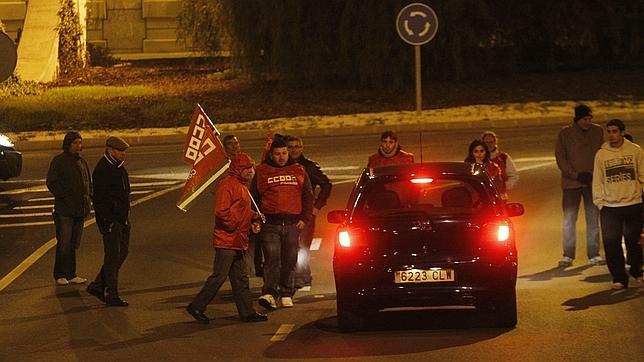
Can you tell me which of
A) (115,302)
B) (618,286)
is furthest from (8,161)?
(618,286)

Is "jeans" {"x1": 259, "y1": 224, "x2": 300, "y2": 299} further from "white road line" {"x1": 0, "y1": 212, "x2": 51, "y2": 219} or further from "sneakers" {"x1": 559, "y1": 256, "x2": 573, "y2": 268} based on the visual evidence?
"white road line" {"x1": 0, "y1": 212, "x2": 51, "y2": 219}

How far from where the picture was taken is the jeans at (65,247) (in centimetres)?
1445

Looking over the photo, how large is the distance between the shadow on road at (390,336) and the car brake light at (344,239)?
0.74 meters

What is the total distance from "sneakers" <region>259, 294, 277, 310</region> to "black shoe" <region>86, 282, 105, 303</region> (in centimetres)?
166

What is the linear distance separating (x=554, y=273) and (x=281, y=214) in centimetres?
317

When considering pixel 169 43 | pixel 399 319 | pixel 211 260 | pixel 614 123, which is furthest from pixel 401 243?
pixel 169 43

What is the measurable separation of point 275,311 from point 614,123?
3.70 metres

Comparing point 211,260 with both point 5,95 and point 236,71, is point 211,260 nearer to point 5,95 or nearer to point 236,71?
point 236,71

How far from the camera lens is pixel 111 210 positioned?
42.9ft

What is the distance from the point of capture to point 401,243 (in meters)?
11.1

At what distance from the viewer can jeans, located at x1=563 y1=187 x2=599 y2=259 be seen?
14508 millimetres

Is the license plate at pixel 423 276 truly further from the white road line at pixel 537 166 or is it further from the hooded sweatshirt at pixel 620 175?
the white road line at pixel 537 166

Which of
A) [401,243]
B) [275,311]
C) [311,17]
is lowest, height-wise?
[275,311]

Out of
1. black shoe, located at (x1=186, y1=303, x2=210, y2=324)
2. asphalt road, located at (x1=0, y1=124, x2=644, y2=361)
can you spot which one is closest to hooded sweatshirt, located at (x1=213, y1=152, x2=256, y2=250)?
black shoe, located at (x1=186, y1=303, x2=210, y2=324)
